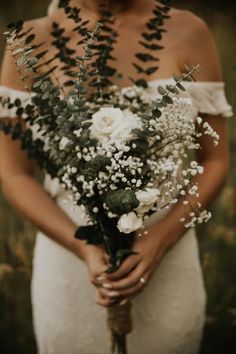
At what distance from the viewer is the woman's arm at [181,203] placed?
1.81 meters

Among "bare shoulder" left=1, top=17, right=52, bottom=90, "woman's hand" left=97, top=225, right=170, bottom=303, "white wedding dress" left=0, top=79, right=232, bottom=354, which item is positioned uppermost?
"bare shoulder" left=1, top=17, right=52, bottom=90

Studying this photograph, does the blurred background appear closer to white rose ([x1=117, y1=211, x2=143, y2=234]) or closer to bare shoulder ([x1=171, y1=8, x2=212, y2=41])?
bare shoulder ([x1=171, y1=8, x2=212, y2=41])

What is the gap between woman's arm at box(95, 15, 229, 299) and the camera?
1812 mm

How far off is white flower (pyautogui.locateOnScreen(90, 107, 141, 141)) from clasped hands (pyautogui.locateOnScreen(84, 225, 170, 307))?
1.56ft

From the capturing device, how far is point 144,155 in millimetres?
1598

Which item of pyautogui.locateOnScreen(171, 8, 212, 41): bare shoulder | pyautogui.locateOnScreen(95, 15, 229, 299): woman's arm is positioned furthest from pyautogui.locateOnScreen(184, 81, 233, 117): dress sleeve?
pyautogui.locateOnScreen(171, 8, 212, 41): bare shoulder

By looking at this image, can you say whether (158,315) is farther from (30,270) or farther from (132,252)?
(30,270)

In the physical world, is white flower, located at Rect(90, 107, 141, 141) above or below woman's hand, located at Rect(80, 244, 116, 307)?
above

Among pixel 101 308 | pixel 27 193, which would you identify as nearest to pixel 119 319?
pixel 101 308

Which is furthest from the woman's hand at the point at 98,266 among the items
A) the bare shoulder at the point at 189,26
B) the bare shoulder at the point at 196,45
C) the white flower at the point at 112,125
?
the bare shoulder at the point at 189,26

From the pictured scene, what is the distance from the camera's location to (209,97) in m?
2.08

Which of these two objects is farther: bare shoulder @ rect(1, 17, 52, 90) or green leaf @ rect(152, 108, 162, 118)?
bare shoulder @ rect(1, 17, 52, 90)

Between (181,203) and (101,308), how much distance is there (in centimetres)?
58

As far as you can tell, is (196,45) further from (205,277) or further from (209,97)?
(205,277)
